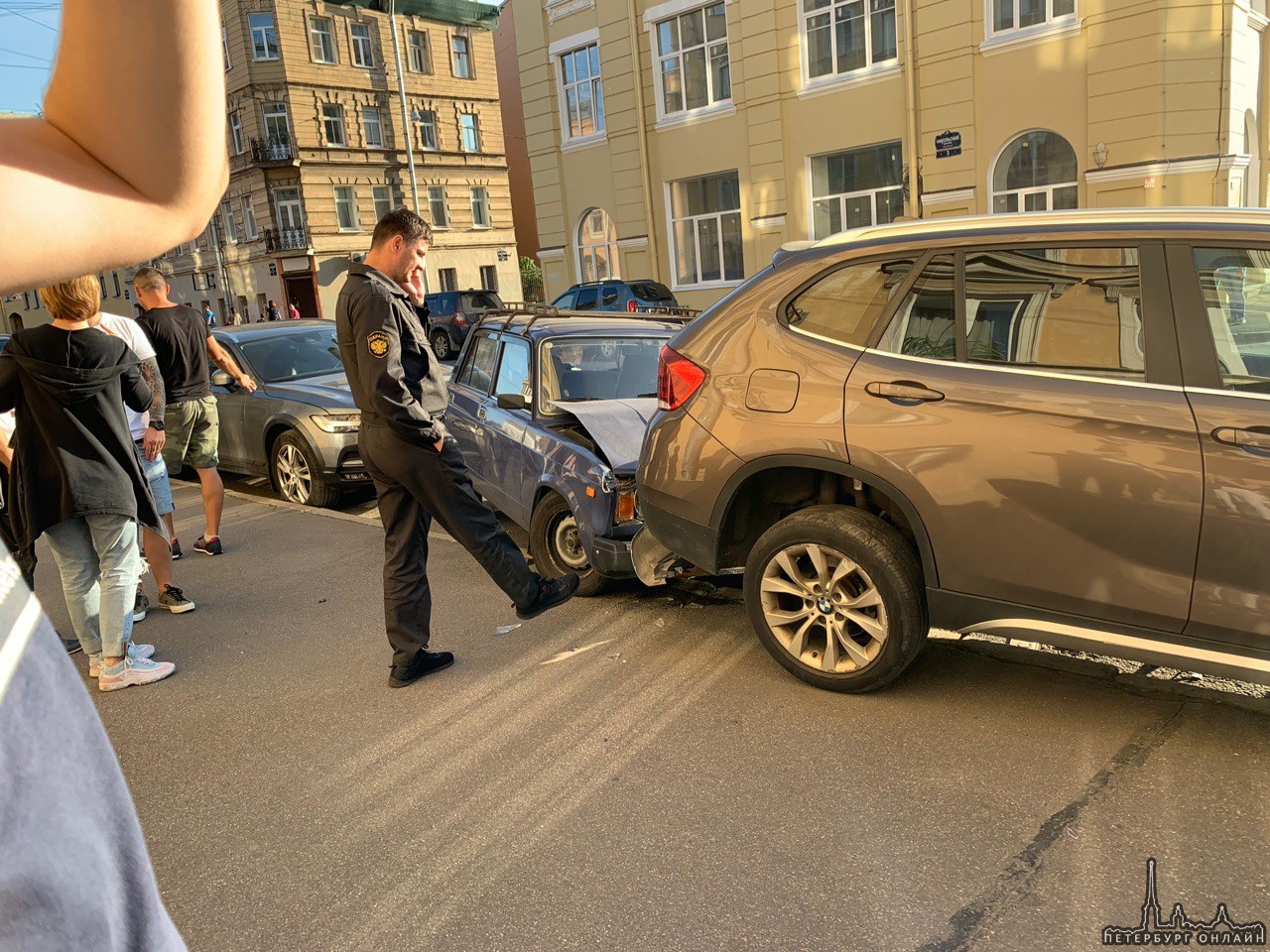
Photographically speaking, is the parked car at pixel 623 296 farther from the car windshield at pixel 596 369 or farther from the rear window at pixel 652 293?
the car windshield at pixel 596 369

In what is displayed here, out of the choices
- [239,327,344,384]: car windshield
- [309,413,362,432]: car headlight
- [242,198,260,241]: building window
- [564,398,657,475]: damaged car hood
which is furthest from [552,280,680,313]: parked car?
[242,198,260,241]: building window

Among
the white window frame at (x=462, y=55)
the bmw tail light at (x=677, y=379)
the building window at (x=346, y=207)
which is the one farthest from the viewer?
the white window frame at (x=462, y=55)

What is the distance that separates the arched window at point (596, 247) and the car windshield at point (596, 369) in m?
19.1

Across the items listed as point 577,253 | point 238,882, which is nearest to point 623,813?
point 238,882

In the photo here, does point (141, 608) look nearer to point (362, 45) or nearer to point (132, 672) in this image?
point (132, 672)

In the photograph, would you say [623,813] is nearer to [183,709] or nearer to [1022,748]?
[1022,748]

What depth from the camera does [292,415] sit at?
332 inches

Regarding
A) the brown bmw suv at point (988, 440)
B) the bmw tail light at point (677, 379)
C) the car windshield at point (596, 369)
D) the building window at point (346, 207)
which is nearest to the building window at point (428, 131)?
the building window at point (346, 207)

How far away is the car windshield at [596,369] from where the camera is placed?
599 centimetres

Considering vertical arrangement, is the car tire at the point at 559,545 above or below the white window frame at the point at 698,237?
below

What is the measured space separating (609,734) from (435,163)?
143 feet

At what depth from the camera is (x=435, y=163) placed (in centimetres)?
4366

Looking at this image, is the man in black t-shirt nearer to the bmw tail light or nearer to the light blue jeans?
the light blue jeans

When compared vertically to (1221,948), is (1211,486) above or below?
above
